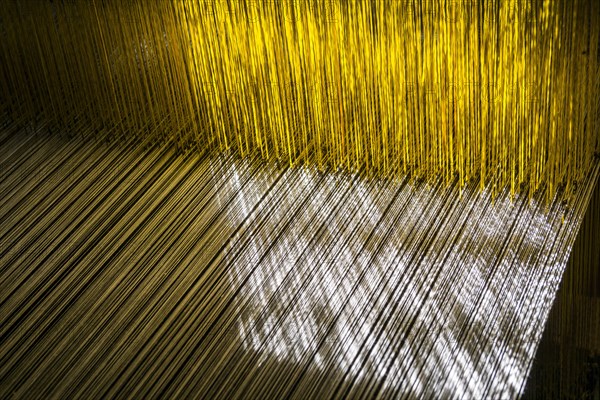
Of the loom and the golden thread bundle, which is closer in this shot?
the loom

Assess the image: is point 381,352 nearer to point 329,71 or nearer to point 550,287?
point 550,287

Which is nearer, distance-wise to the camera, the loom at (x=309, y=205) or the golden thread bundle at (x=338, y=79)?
the loom at (x=309, y=205)

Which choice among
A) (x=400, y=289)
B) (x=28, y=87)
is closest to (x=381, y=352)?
(x=400, y=289)

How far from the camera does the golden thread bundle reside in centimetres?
165

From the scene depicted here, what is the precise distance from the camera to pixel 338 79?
6.19 ft

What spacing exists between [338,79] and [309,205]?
308mm

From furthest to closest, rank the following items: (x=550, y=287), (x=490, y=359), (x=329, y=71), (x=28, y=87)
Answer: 1. (x=28, y=87)
2. (x=329, y=71)
3. (x=550, y=287)
4. (x=490, y=359)

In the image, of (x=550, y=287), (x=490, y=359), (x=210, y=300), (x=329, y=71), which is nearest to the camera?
(x=490, y=359)

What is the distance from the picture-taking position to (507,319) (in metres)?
1.50

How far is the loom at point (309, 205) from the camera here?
152cm

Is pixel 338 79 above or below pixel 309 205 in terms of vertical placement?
above

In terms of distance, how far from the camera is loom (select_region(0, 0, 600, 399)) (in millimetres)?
1518

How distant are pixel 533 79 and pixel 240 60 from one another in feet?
2.37

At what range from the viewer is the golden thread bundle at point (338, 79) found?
1.65 meters
